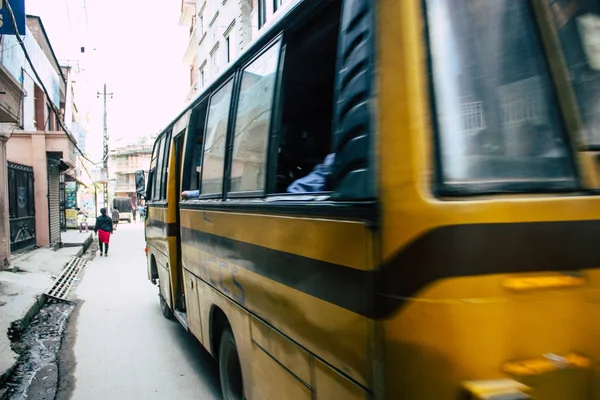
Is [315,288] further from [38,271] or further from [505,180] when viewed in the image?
[38,271]

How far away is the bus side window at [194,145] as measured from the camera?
512 centimetres

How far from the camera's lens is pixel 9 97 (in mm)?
9328

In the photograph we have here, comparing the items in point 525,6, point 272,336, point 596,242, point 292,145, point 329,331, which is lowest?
point 272,336

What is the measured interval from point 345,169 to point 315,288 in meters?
0.54

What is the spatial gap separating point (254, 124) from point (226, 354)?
1.93 meters

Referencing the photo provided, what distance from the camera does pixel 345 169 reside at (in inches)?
71.3

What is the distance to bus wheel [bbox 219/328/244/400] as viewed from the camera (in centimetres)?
356

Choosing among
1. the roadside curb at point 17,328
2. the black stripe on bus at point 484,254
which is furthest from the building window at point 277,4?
the black stripe on bus at point 484,254

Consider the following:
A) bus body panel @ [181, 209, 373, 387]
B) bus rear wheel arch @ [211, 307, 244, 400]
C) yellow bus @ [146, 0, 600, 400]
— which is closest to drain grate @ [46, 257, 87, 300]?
bus rear wheel arch @ [211, 307, 244, 400]

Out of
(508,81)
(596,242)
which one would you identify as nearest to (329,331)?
(596,242)

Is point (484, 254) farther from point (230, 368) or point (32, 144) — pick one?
point (32, 144)

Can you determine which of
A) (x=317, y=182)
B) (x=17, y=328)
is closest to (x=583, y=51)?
(x=317, y=182)

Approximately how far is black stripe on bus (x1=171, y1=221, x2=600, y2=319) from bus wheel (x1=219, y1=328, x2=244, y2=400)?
2.12 m

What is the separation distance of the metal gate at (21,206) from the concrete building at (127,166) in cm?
5425
